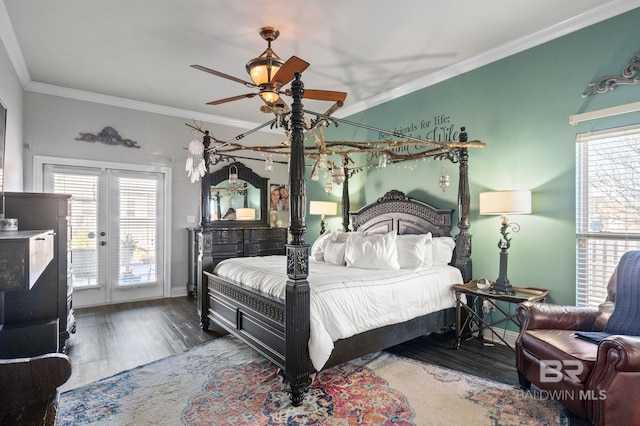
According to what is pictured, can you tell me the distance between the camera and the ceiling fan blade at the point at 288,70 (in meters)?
2.30

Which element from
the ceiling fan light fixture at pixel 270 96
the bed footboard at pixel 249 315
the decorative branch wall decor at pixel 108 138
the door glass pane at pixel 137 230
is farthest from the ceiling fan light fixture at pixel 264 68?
the door glass pane at pixel 137 230

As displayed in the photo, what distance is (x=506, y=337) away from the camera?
11.5 feet

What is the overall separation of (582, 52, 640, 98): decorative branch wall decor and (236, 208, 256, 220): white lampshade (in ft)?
16.4

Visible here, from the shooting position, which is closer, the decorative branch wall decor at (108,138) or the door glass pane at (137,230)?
the decorative branch wall decor at (108,138)

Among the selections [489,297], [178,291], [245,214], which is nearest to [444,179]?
[489,297]

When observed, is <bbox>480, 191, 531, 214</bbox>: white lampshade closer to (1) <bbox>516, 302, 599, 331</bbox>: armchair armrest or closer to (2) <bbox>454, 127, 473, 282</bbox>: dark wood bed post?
(2) <bbox>454, 127, 473, 282</bbox>: dark wood bed post

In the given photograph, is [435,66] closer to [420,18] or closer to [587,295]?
[420,18]

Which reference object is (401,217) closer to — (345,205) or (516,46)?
(345,205)

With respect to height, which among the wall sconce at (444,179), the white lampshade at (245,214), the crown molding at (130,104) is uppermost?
the crown molding at (130,104)

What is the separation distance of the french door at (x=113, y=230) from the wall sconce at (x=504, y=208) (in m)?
4.79

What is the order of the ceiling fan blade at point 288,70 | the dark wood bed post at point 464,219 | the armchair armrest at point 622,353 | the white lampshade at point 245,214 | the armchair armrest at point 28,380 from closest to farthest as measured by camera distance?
the armchair armrest at point 28,380 → the armchair armrest at point 622,353 → the ceiling fan blade at point 288,70 → the dark wood bed post at point 464,219 → the white lampshade at point 245,214

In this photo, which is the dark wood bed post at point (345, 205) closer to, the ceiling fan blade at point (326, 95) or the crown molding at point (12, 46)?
the ceiling fan blade at point (326, 95)

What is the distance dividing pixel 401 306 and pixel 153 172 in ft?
14.5

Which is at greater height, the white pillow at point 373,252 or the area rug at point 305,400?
the white pillow at point 373,252
